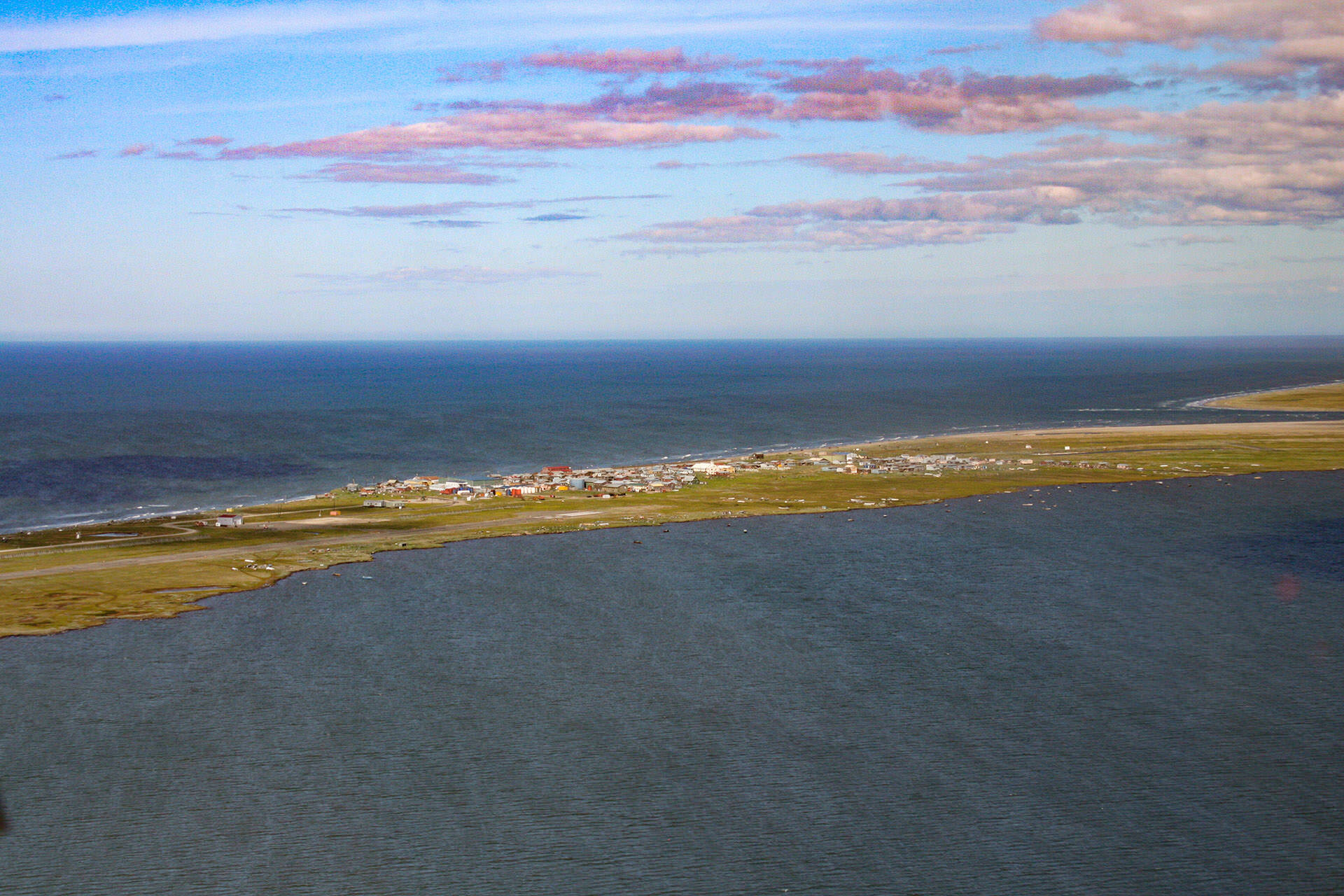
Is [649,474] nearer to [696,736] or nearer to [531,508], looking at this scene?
[531,508]

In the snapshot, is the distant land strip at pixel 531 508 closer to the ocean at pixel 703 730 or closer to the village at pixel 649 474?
the village at pixel 649 474

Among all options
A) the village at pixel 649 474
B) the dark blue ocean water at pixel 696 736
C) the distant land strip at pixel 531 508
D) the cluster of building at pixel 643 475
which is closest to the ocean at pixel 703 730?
the dark blue ocean water at pixel 696 736

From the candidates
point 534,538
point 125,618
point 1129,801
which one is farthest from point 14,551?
point 1129,801

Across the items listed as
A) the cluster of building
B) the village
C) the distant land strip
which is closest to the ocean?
the distant land strip

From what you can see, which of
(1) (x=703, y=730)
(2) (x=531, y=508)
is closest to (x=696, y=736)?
(1) (x=703, y=730)

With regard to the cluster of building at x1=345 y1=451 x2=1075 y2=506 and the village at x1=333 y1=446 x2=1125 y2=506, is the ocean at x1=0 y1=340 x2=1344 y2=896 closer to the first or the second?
the village at x1=333 y1=446 x2=1125 y2=506

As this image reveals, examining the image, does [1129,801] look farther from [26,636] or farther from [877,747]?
[26,636]
